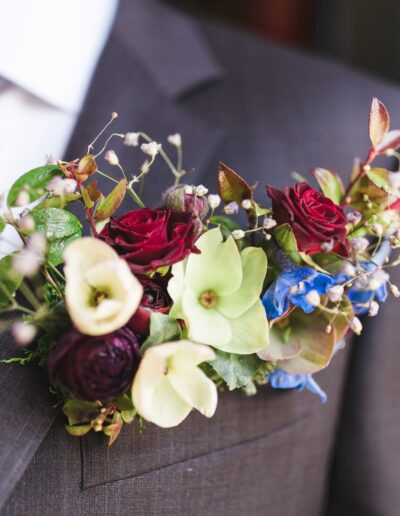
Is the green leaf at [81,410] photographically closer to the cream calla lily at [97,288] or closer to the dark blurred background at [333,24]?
the cream calla lily at [97,288]

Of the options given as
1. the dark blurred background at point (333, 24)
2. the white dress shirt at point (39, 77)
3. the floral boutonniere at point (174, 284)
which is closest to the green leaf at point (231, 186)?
the floral boutonniere at point (174, 284)

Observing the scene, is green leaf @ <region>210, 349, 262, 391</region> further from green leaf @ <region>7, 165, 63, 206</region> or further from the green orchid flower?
green leaf @ <region>7, 165, 63, 206</region>

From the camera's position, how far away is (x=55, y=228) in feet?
1.44

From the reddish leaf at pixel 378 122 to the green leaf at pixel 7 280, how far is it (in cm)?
29

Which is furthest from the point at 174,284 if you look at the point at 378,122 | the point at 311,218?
the point at 378,122

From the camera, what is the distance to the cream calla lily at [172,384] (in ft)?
1.28

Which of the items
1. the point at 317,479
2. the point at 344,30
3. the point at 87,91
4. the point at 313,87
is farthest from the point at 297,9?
the point at 317,479

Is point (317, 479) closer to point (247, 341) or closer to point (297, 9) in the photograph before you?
point (247, 341)

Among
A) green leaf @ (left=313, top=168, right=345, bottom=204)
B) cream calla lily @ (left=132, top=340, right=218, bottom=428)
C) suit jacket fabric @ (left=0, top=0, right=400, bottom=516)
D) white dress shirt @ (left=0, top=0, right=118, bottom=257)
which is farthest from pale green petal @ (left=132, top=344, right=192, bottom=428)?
white dress shirt @ (left=0, top=0, right=118, bottom=257)

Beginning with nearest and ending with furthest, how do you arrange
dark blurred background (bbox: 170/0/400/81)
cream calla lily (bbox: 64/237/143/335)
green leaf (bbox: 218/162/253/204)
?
cream calla lily (bbox: 64/237/143/335)
green leaf (bbox: 218/162/253/204)
dark blurred background (bbox: 170/0/400/81)

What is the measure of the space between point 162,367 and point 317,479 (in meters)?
0.46

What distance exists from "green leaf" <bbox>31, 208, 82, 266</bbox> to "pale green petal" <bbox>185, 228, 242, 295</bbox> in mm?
90

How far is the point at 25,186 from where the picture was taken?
447 millimetres

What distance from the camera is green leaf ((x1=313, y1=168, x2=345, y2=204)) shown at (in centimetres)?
53
